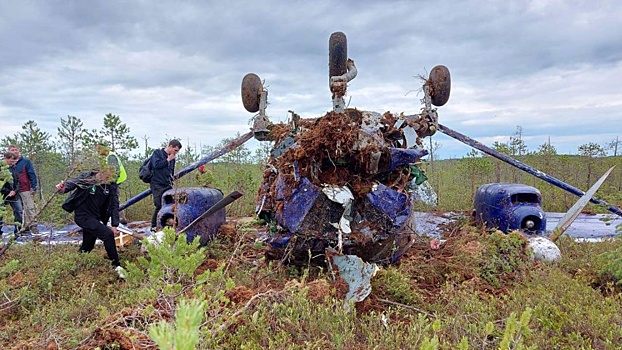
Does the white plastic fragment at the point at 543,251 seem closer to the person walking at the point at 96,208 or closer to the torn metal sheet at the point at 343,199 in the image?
the torn metal sheet at the point at 343,199

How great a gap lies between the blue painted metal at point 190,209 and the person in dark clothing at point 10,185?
73.6 inches

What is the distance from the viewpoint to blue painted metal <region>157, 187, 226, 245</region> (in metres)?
6.66

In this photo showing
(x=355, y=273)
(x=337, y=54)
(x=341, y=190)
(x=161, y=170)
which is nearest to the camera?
(x=355, y=273)

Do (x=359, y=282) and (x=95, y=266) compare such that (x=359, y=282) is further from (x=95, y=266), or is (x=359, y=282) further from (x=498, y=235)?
(x=95, y=266)

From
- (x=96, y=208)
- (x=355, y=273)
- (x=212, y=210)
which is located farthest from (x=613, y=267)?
(x=96, y=208)

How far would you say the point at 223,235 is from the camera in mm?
7531

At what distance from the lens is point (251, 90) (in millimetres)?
6543

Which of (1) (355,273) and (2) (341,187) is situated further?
(2) (341,187)

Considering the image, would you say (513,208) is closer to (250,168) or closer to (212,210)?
(212,210)

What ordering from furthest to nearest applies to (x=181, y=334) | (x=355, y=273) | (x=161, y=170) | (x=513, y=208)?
(x=161, y=170) < (x=513, y=208) < (x=355, y=273) < (x=181, y=334)

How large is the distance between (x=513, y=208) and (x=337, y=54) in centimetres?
385

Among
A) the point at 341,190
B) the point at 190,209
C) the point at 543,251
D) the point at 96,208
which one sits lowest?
the point at 543,251

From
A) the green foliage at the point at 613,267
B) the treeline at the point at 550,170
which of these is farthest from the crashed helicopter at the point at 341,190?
the treeline at the point at 550,170

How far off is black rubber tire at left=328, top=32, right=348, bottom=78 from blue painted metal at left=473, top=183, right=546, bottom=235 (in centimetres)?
359
